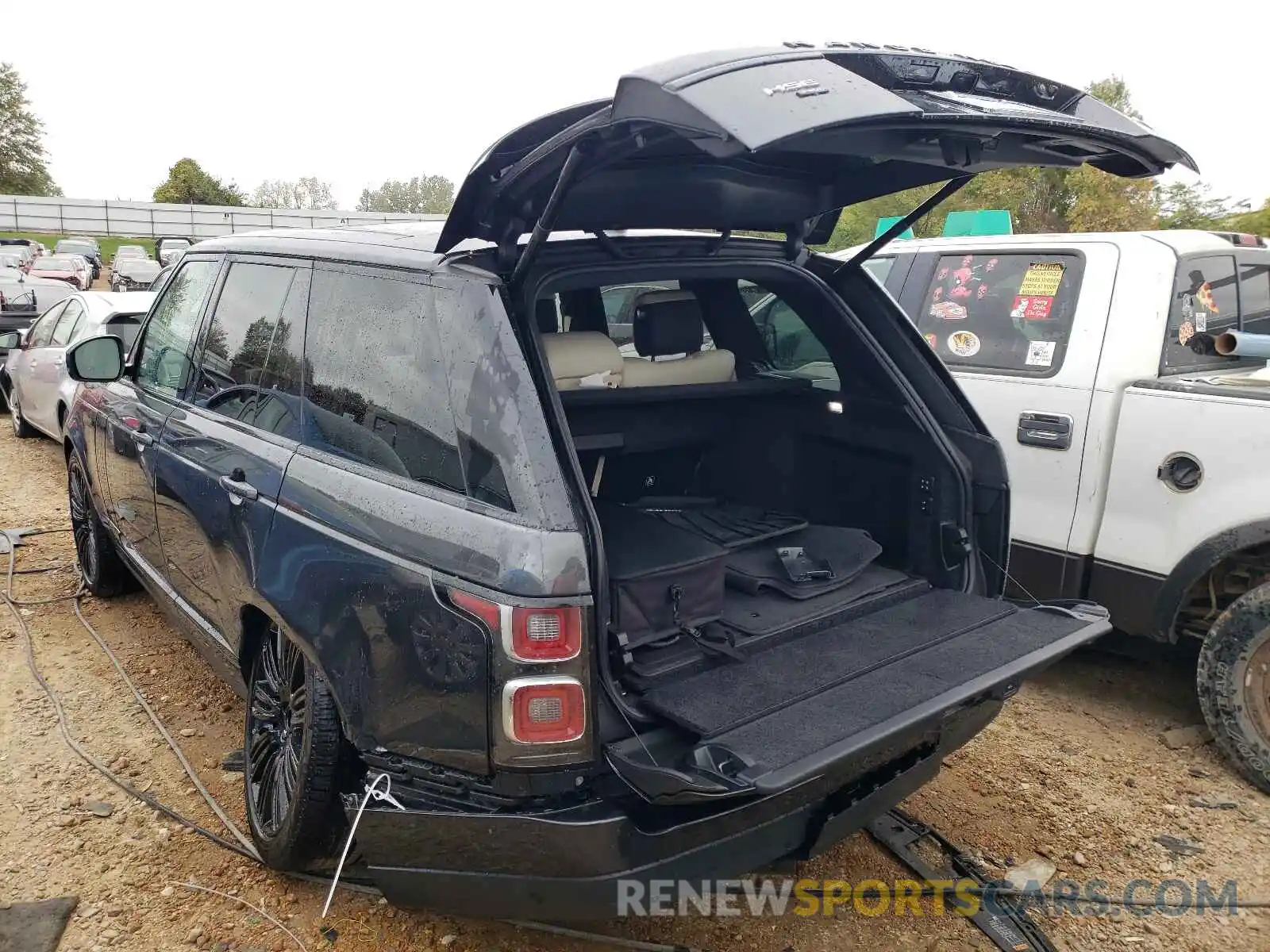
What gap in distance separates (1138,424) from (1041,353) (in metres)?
0.55

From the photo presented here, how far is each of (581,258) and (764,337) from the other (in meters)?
1.39

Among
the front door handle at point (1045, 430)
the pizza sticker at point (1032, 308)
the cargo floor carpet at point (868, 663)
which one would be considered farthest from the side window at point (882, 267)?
the cargo floor carpet at point (868, 663)

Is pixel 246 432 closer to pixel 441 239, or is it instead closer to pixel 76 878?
pixel 441 239

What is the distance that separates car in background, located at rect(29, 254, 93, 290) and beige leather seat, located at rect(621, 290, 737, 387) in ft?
77.6

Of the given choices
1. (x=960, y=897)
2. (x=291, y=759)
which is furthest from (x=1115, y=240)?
(x=291, y=759)

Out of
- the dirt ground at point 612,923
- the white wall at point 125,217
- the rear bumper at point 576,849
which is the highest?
the white wall at point 125,217

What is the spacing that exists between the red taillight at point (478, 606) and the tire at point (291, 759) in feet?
2.12

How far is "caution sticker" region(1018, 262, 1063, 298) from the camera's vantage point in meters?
4.03

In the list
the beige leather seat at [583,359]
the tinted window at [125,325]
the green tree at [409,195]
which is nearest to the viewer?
the beige leather seat at [583,359]

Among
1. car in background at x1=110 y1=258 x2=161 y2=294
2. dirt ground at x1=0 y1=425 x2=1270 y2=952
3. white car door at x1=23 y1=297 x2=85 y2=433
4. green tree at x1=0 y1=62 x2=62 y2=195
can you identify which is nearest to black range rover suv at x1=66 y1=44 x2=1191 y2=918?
dirt ground at x1=0 y1=425 x2=1270 y2=952

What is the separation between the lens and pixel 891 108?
69.6 inches

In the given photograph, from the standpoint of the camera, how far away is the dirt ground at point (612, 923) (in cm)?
258

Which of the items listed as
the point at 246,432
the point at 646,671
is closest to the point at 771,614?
the point at 646,671

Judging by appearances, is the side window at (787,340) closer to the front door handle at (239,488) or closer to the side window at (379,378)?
the side window at (379,378)
